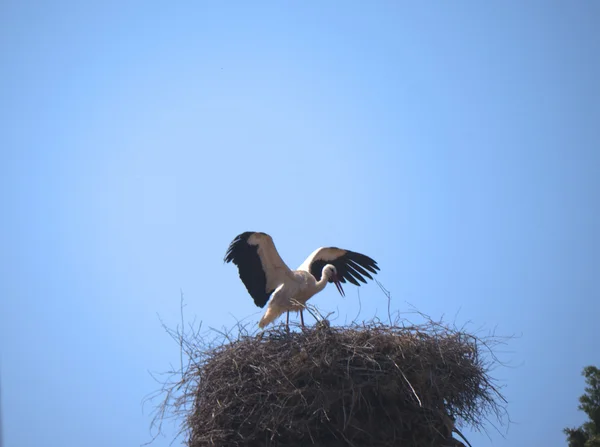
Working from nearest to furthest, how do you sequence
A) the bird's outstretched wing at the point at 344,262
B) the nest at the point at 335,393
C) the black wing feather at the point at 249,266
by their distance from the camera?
the nest at the point at 335,393
the black wing feather at the point at 249,266
the bird's outstretched wing at the point at 344,262

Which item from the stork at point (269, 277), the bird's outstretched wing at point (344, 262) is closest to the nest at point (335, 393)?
the stork at point (269, 277)

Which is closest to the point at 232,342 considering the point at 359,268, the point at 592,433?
the point at 359,268

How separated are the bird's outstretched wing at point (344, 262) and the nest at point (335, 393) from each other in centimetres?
279

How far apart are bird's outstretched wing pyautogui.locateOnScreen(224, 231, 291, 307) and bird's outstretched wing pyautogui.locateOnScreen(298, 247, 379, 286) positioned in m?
0.88

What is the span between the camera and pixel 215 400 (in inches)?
237

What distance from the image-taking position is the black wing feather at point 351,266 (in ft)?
29.9

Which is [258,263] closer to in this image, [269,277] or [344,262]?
[269,277]

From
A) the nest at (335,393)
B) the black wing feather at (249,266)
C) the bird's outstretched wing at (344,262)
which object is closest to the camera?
the nest at (335,393)

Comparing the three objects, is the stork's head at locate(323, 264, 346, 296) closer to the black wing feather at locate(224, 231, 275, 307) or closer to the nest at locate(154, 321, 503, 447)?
the black wing feather at locate(224, 231, 275, 307)

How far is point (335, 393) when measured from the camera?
18.8 feet

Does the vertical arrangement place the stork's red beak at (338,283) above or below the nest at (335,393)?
above

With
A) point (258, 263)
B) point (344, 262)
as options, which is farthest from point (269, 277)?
point (344, 262)

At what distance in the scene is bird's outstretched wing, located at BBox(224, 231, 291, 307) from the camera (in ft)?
26.0

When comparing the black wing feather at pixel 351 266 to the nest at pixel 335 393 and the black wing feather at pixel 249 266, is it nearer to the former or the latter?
the black wing feather at pixel 249 266
